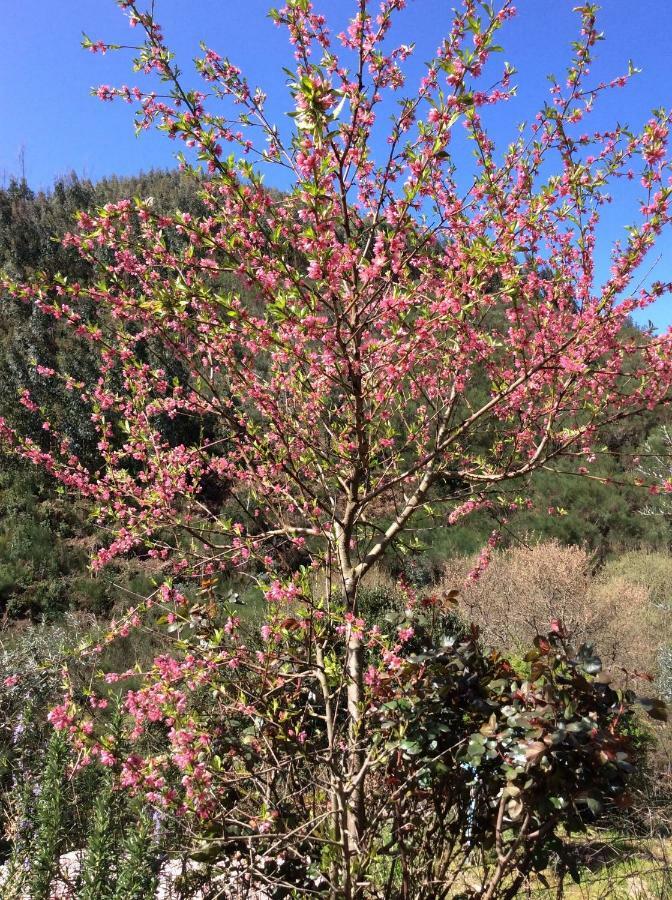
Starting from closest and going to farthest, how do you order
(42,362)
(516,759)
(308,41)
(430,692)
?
(516,759), (308,41), (430,692), (42,362)

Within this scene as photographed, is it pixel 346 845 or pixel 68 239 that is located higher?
pixel 68 239

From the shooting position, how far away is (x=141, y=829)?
196cm

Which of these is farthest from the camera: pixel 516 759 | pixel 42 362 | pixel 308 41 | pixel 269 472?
pixel 42 362

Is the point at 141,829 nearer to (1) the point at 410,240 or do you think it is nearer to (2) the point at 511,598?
(1) the point at 410,240

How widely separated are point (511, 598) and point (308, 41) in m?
8.38

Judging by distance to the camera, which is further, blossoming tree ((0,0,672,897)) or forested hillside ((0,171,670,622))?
forested hillside ((0,171,670,622))

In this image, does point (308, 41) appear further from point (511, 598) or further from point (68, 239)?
point (511, 598)

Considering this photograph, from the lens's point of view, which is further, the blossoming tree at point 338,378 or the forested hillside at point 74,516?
the forested hillside at point 74,516

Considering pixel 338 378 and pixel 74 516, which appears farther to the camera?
pixel 74 516

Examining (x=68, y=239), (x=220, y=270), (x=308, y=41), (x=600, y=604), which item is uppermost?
(x=308, y=41)

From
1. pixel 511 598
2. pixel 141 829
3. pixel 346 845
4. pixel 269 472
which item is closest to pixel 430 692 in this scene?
pixel 346 845

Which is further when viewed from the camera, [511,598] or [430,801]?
[511,598]

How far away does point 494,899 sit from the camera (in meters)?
2.19

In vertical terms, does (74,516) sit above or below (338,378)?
above
